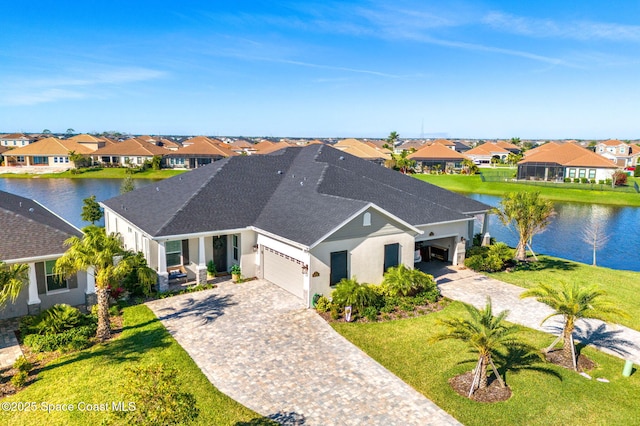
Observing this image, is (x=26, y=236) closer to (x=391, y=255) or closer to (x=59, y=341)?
(x=59, y=341)

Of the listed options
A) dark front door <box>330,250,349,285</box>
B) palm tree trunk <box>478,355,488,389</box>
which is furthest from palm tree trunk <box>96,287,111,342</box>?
palm tree trunk <box>478,355,488,389</box>

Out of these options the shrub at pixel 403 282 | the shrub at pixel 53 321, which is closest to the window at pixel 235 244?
the shrub at pixel 403 282

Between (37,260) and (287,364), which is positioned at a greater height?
(37,260)

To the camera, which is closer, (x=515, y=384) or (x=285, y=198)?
(x=515, y=384)

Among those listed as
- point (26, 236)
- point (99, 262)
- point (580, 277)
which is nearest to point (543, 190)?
point (580, 277)

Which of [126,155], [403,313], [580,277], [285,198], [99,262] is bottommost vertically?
[580,277]

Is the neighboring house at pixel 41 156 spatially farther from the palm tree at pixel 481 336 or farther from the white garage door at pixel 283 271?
the palm tree at pixel 481 336
